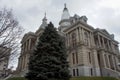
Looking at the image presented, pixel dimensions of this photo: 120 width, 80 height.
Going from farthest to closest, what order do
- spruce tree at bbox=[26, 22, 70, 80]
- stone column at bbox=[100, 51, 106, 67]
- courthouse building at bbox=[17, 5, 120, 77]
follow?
stone column at bbox=[100, 51, 106, 67] → courthouse building at bbox=[17, 5, 120, 77] → spruce tree at bbox=[26, 22, 70, 80]

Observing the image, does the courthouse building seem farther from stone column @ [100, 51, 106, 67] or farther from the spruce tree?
the spruce tree

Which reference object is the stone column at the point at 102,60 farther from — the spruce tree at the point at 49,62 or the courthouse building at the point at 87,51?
the spruce tree at the point at 49,62

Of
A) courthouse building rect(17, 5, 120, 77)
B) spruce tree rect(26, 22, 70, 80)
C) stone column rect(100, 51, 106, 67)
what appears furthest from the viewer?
stone column rect(100, 51, 106, 67)

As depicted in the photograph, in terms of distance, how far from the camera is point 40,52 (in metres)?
22.1

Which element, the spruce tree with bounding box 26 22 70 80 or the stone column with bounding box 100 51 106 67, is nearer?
the spruce tree with bounding box 26 22 70 80

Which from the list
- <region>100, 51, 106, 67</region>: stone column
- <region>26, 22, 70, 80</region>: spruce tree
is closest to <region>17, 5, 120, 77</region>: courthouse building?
<region>100, 51, 106, 67</region>: stone column

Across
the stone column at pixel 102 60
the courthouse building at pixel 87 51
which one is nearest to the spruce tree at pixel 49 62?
the courthouse building at pixel 87 51

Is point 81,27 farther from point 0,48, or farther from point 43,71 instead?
point 0,48

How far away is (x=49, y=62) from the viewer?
20.2 meters

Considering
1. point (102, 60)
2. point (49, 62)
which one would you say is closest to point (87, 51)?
point (102, 60)

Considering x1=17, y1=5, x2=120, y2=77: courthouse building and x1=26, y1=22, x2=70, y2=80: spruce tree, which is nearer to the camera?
x1=26, y1=22, x2=70, y2=80: spruce tree

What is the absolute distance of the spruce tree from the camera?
19.6 meters

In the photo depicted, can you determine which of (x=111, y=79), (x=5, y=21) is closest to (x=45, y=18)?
(x=111, y=79)

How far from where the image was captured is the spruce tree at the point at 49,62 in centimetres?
1962
